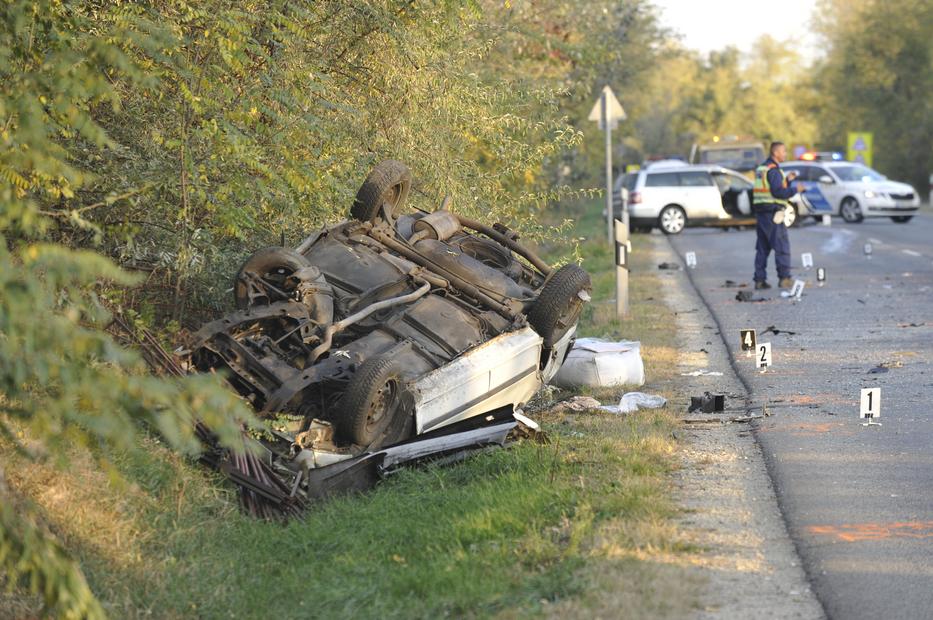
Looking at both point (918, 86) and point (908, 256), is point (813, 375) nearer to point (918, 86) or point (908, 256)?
point (908, 256)

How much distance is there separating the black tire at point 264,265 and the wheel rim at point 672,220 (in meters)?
26.0

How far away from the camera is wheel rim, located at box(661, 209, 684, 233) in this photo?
34250 millimetres

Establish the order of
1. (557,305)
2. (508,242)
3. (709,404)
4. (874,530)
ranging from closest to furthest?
(874,530) → (557,305) → (709,404) → (508,242)

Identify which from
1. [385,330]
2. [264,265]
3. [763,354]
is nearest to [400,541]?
[385,330]

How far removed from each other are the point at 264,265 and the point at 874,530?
4.19 meters

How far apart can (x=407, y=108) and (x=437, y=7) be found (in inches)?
38.4

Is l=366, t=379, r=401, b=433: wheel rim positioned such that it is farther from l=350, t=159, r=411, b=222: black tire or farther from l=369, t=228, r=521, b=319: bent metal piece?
l=350, t=159, r=411, b=222: black tire

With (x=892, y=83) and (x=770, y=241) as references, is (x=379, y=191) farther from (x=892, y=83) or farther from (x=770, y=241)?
(x=892, y=83)

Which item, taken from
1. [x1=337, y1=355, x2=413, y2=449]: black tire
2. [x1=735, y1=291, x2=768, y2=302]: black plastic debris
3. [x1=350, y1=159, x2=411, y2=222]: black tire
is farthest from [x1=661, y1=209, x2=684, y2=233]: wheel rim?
[x1=337, y1=355, x2=413, y2=449]: black tire

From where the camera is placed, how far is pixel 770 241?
1847 centimetres

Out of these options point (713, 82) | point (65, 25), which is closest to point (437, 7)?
point (65, 25)

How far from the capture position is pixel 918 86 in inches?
2461

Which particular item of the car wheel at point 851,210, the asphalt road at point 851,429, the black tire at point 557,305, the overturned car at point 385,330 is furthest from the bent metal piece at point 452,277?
the car wheel at point 851,210

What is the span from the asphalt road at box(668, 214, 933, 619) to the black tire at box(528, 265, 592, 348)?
61.2 inches
